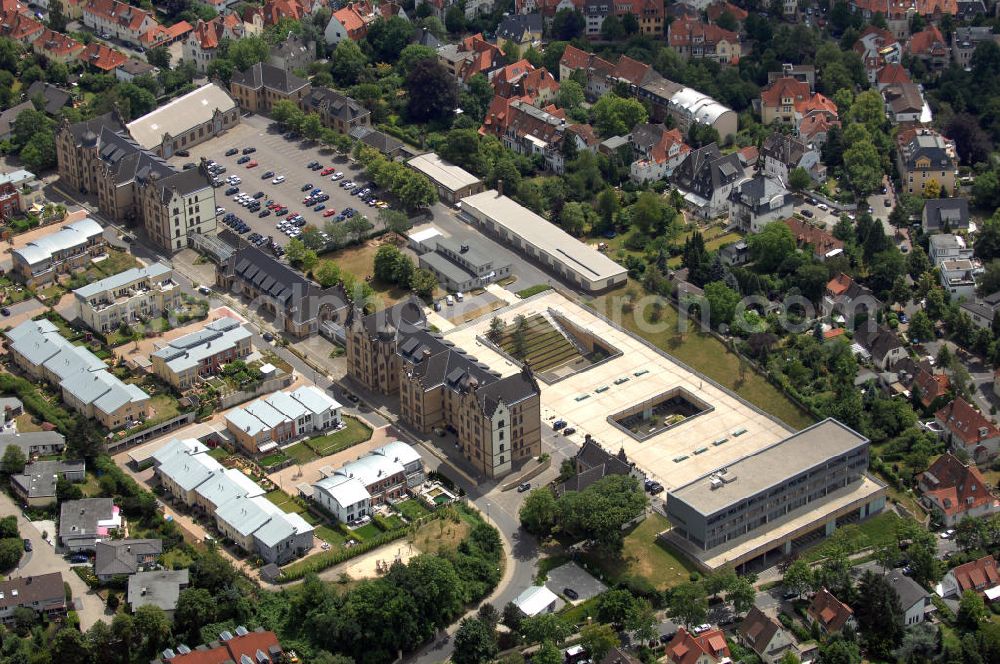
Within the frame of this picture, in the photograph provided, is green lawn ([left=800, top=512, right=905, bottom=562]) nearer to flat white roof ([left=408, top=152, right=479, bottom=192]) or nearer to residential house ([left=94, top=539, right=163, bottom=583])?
residential house ([left=94, top=539, right=163, bottom=583])

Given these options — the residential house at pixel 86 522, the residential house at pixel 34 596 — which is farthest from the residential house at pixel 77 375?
the residential house at pixel 34 596

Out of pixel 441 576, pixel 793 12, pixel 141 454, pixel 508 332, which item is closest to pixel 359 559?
pixel 441 576

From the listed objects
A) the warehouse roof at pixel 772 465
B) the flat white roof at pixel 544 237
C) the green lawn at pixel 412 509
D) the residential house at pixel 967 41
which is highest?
the residential house at pixel 967 41

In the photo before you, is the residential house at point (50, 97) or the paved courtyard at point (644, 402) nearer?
the paved courtyard at point (644, 402)

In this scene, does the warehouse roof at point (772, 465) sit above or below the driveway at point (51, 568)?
above

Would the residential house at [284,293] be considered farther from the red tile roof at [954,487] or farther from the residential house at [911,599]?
the residential house at [911,599]

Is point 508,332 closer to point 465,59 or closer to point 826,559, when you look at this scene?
point 826,559
